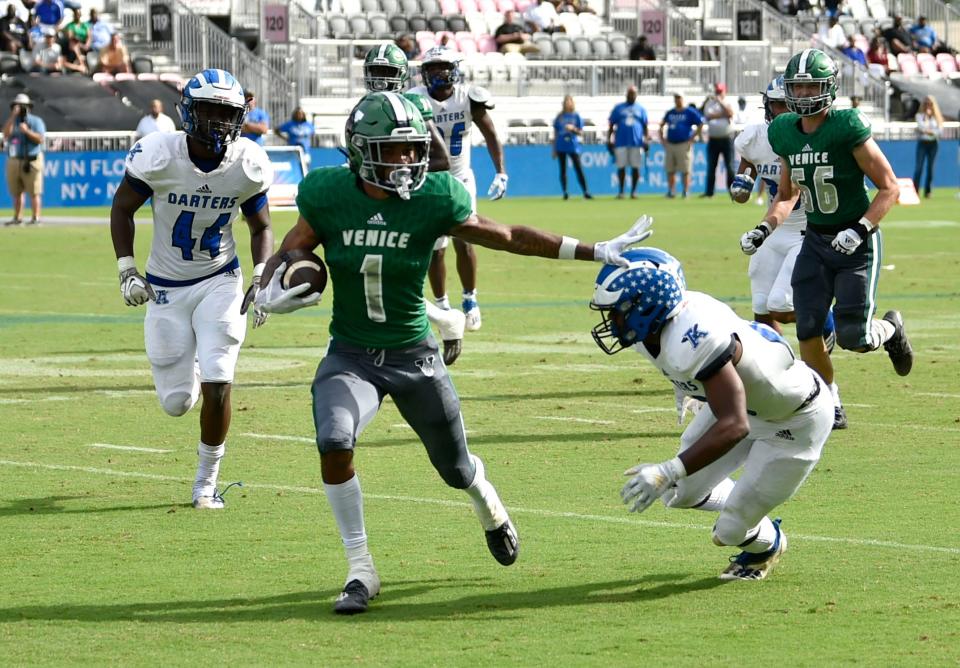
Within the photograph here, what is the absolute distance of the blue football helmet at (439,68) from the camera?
1291cm

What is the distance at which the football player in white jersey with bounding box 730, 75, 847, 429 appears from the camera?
10.1m

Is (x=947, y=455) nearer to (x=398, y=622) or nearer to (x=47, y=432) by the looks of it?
(x=398, y=622)

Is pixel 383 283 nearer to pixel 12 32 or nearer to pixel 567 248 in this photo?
pixel 567 248

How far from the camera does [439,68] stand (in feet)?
42.6

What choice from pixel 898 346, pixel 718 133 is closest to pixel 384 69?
pixel 898 346

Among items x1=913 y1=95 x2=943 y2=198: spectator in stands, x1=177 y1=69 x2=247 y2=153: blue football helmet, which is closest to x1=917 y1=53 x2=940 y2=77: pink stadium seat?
x1=913 y1=95 x2=943 y2=198: spectator in stands

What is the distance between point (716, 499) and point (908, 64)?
3893 cm

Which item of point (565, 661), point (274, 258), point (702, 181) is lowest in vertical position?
point (702, 181)

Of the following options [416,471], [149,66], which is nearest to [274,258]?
[416,471]

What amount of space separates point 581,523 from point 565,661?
2.12m

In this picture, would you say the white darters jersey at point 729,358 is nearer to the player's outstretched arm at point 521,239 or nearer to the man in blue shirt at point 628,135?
the player's outstretched arm at point 521,239

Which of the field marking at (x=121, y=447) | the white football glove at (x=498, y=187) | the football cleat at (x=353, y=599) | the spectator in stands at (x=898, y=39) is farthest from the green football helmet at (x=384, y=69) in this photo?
the spectator in stands at (x=898, y=39)

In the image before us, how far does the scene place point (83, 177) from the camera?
30.4 m

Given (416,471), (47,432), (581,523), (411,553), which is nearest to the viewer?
(411,553)
